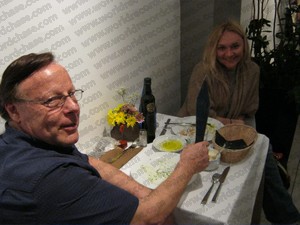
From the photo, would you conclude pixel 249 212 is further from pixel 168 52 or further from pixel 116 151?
pixel 168 52

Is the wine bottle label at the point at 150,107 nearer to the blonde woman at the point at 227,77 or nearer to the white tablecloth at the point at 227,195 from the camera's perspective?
the white tablecloth at the point at 227,195

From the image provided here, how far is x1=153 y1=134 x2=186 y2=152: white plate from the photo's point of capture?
1452 mm

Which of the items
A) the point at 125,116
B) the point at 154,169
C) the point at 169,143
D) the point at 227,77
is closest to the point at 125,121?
the point at 125,116

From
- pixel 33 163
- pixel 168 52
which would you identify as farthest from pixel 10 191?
pixel 168 52

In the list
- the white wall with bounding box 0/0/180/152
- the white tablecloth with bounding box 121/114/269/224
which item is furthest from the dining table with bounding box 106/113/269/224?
the white wall with bounding box 0/0/180/152

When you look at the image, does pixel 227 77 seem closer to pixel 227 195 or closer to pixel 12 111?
pixel 227 195

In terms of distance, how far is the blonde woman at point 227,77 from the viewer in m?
1.99

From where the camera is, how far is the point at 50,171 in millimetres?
855

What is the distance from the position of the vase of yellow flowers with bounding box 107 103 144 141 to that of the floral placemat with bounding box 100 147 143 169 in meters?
0.10

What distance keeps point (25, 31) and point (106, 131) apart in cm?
73

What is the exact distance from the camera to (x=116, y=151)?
1.49 m

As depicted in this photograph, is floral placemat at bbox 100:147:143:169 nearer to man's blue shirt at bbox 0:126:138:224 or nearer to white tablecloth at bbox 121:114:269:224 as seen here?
white tablecloth at bbox 121:114:269:224

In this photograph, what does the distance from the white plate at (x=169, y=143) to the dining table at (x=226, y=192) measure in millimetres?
30

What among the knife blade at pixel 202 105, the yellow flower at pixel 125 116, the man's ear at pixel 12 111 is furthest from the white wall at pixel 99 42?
the knife blade at pixel 202 105
